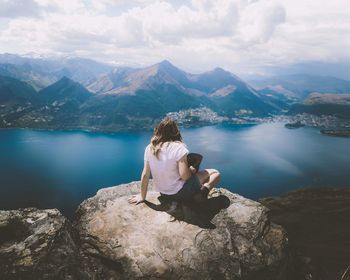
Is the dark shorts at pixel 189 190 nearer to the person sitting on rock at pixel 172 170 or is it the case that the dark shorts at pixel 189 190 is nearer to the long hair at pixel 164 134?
the person sitting on rock at pixel 172 170

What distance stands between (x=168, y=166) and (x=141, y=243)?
72.1 inches

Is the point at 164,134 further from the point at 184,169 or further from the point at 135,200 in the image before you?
the point at 135,200

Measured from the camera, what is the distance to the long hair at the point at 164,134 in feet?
23.4

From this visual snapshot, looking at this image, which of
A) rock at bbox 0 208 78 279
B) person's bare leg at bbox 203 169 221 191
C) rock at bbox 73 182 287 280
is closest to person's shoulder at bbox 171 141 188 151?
person's bare leg at bbox 203 169 221 191

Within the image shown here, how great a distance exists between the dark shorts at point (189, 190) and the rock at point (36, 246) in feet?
8.88

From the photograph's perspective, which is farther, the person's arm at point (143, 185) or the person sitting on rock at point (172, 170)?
the person's arm at point (143, 185)

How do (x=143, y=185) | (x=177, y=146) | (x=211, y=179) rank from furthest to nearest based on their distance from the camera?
(x=211, y=179) < (x=143, y=185) < (x=177, y=146)

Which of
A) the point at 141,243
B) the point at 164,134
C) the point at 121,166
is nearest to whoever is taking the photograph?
the point at 141,243

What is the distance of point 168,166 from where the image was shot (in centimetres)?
732

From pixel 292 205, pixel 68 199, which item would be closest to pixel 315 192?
pixel 292 205

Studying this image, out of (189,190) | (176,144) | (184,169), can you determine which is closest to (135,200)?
(189,190)

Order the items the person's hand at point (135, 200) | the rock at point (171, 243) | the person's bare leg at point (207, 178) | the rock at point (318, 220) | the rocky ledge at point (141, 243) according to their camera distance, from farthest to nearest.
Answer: the rock at point (318, 220), the person's hand at point (135, 200), the person's bare leg at point (207, 178), the rock at point (171, 243), the rocky ledge at point (141, 243)

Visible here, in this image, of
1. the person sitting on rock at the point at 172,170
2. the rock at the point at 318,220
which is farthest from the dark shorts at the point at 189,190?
the rock at the point at 318,220

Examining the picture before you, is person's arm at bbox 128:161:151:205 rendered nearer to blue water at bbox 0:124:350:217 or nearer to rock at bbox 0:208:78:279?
Result: rock at bbox 0:208:78:279
